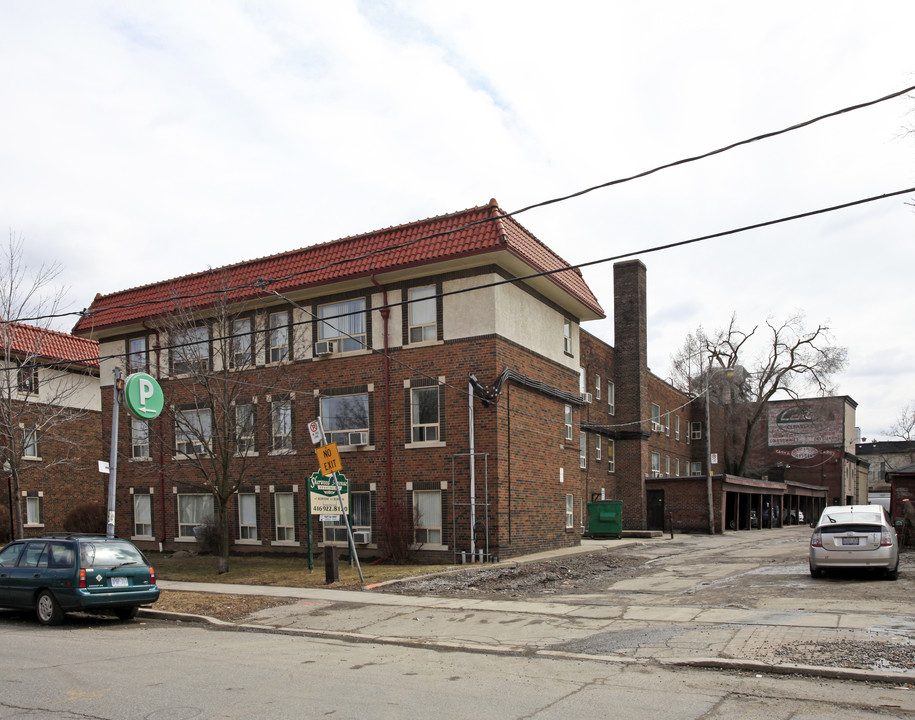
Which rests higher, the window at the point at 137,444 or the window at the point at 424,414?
the window at the point at 424,414

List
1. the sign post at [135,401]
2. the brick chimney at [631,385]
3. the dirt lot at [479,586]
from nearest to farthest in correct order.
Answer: the dirt lot at [479,586] < the sign post at [135,401] < the brick chimney at [631,385]

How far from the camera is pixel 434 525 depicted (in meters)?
21.9

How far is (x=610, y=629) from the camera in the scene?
11.5 meters

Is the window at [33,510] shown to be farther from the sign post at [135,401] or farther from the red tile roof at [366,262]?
the sign post at [135,401]

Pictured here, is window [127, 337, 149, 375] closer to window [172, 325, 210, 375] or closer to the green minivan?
window [172, 325, 210, 375]

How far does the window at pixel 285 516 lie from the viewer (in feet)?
80.9

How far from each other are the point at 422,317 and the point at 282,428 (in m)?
6.25

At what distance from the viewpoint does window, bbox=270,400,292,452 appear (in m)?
24.8

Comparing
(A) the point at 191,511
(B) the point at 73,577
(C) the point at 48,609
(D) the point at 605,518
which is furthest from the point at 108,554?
(D) the point at 605,518

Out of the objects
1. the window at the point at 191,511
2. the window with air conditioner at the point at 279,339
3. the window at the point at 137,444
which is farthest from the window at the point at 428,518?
the window at the point at 137,444

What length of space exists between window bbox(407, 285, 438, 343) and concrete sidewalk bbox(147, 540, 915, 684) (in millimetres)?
8790

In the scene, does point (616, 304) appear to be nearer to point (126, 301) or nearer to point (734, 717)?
point (126, 301)

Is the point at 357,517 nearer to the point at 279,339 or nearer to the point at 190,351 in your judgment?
the point at 279,339

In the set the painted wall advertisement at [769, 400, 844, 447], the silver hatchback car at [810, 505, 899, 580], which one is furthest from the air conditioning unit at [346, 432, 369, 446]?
the painted wall advertisement at [769, 400, 844, 447]
